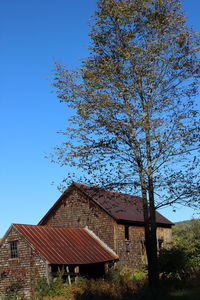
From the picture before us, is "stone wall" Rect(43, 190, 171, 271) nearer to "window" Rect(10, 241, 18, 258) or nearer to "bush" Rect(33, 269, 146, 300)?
"bush" Rect(33, 269, 146, 300)

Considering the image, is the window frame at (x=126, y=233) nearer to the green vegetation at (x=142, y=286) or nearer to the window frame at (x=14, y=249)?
the green vegetation at (x=142, y=286)

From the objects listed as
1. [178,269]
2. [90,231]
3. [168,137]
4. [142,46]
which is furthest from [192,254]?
[142,46]

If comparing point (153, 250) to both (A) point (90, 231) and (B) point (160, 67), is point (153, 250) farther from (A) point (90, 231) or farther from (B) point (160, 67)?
Answer: (A) point (90, 231)

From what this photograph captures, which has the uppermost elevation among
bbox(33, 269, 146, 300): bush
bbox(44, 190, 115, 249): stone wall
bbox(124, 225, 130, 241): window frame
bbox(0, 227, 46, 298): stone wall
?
bbox(44, 190, 115, 249): stone wall

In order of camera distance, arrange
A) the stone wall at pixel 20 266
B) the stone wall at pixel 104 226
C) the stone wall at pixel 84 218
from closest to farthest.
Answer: the stone wall at pixel 20 266
the stone wall at pixel 104 226
the stone wall at pixel 84 218

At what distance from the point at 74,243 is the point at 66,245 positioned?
1129 mm

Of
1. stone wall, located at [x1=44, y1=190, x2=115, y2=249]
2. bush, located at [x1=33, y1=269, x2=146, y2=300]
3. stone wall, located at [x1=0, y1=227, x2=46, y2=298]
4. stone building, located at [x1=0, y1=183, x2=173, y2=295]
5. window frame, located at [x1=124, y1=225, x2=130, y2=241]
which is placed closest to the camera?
bush, located at [x1=33, y1=269, x2=146, y2=300]

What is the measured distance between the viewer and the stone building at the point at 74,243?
101 feet

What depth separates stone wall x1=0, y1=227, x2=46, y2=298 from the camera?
30469 millimetres

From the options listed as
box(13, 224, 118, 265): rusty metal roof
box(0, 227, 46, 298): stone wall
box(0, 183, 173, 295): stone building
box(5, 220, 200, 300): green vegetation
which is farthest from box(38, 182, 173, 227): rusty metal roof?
box(0, 227, 46, 298): stone wall

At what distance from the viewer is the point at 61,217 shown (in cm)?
4041

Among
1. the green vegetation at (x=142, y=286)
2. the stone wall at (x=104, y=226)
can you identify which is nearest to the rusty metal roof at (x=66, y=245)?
the stone wall at (x=104, y=226)

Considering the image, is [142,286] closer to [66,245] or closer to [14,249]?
[66,245]

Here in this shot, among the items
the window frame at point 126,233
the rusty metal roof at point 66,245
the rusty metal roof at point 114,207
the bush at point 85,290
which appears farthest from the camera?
the window frame at point 126,233
